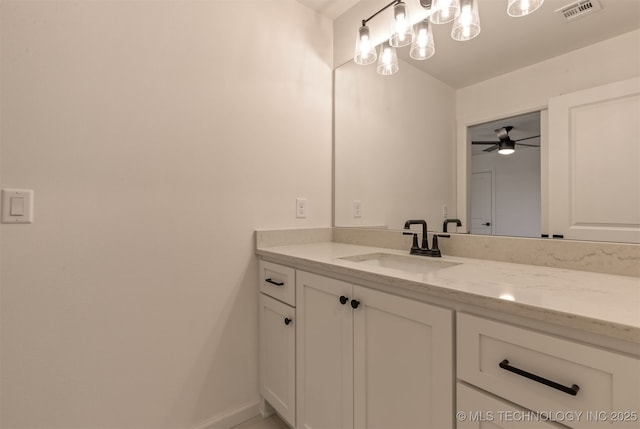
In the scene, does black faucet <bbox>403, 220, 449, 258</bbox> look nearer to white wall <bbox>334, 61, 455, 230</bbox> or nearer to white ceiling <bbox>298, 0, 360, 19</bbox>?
white wall <bbox>334, 61, 455, 230</bbox>

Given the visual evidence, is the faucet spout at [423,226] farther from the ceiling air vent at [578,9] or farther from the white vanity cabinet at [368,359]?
the ceiling air vent at [578,9]

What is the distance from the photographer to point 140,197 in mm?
1251

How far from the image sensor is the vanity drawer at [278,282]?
1331mm

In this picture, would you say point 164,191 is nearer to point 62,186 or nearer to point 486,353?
point 62,186

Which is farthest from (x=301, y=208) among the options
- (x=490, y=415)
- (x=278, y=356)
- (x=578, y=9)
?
(x=578, y=9)

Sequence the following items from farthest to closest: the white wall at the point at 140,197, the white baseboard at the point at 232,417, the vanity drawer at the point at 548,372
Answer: the white baseboard at the point at 232,417
the white wall at the point at 140,197
the vanity drawer at the point at 548,372

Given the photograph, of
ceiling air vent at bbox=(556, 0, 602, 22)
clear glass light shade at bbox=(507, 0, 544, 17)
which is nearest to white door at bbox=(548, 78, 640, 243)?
ceiling air vent at bbox=(556, 0, 602, 22)

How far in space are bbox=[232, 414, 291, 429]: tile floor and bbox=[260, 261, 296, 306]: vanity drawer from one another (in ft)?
2.13

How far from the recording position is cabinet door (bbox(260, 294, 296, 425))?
133 centimetres

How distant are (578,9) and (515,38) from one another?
0.63 feet

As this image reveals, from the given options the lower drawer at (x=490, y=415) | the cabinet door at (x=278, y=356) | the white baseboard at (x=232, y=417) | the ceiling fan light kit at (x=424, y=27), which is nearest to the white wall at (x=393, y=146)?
the ceiling fan light kit at (x=424, y=27)

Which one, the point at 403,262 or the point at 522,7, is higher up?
the point at 522,7

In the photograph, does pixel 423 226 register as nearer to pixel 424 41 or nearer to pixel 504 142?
pixel 504 142

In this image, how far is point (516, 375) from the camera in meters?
0.67
